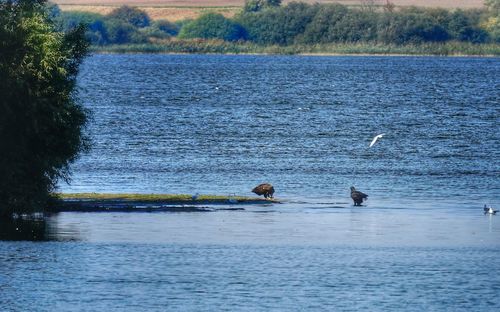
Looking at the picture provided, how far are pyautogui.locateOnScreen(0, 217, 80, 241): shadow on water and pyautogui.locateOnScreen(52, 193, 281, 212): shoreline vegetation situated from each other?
58.1 inches

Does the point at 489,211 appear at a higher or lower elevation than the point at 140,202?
lower

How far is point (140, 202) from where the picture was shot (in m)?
41.8

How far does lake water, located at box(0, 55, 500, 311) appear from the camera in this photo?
97.2 ft

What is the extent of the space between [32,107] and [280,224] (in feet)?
23.9

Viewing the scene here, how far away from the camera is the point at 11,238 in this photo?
35781mm

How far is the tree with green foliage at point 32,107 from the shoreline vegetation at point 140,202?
4.34 feet

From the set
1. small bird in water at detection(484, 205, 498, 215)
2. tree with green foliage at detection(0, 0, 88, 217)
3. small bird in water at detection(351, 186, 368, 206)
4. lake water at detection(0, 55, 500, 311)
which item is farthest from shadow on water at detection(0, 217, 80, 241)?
small bird in water at detection(484, 205, 498, 215)

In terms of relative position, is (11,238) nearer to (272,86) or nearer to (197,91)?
(197,91)

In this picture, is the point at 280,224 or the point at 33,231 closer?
the point at 33,231

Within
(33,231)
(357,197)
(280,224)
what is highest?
(33,231)

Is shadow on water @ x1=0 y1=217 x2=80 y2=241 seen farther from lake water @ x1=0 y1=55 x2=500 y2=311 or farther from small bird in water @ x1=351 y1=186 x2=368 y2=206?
small bird in water @ x1=351 y1=186 x2=368 y2=206

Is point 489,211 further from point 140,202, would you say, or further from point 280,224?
point 140,202

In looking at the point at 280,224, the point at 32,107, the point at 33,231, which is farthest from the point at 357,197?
the point at 33,231

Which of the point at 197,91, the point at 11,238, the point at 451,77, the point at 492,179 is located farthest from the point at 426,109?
the point at 11,238
